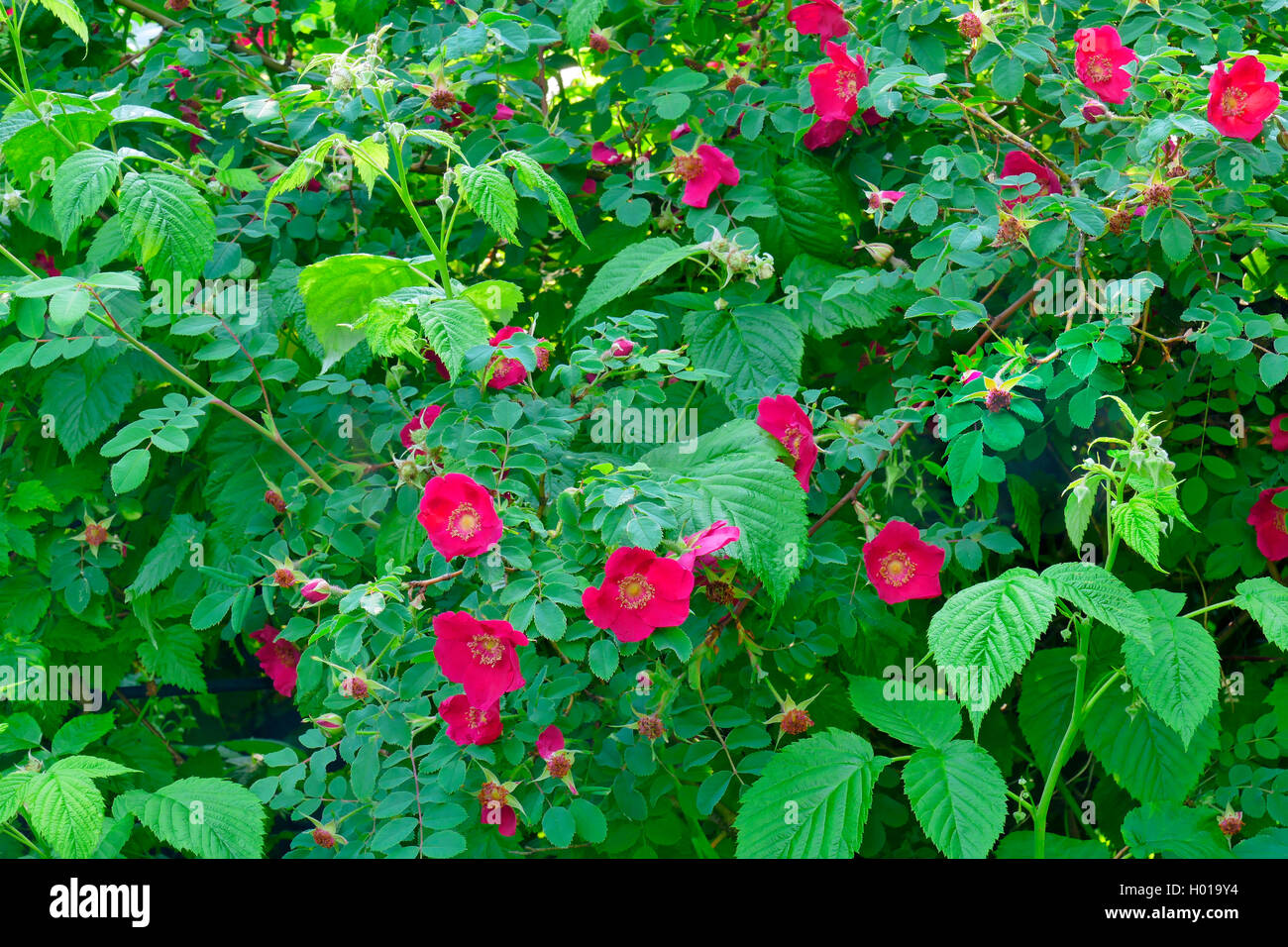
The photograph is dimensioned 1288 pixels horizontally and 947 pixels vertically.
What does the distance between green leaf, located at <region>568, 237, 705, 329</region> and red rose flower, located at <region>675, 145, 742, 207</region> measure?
0.09m

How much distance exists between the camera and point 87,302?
1.35m

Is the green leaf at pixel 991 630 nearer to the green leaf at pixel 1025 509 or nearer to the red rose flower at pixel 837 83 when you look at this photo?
the green leaf at pixel 1025 509

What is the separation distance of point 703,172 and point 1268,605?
3.35ft

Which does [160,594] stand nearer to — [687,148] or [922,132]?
[687,148]

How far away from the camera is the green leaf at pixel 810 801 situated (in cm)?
127

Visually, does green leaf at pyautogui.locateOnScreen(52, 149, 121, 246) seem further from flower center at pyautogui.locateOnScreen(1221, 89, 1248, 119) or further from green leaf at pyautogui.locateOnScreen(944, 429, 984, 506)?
flower center at pyautogui.locateOnScreen(1221, 89, 1248, 119)

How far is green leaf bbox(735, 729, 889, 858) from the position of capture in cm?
127

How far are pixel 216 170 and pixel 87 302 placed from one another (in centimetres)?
48

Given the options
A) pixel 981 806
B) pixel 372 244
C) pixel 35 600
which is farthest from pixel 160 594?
pixel 981 806

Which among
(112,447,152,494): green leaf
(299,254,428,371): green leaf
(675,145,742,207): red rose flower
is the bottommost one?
(112,447,152,494): green leaf

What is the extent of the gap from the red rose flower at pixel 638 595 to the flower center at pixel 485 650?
0.37 ft

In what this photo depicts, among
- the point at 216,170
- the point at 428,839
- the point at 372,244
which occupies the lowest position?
the point at 428,839

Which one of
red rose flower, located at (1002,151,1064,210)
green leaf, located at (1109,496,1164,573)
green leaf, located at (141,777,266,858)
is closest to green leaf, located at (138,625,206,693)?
green leaf, located at (141,777,266,858)

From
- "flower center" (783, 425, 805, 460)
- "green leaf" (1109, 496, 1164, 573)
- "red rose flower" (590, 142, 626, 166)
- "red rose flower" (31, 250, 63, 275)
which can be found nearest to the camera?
"green leaf" (1109, 496, 1164, 573)
